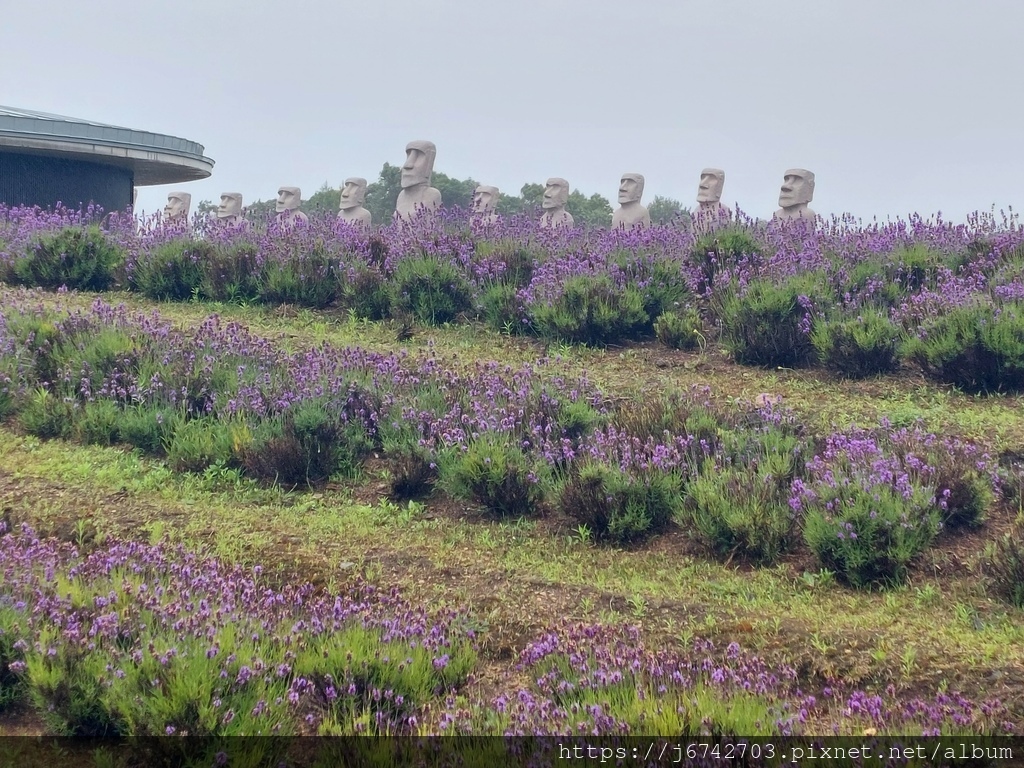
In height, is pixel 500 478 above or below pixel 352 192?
below

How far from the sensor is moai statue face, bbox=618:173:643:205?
18.9 m

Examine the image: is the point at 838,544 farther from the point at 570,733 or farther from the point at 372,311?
the point at 372,311

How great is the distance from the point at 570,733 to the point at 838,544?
2.21 meters

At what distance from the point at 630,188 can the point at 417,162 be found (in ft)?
13.2

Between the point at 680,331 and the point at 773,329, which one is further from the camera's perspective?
the point at 680,331

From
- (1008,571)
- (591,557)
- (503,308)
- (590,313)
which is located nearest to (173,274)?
(503,308)

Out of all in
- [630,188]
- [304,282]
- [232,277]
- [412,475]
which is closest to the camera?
[412,475]

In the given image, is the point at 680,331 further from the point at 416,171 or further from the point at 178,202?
the point at 178,202

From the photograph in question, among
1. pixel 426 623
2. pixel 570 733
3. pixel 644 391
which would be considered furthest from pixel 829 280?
pixel 570 733

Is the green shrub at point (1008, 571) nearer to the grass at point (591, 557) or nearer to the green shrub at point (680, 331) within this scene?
the grass at point (591, 557)

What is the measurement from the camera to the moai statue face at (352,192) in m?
21.2

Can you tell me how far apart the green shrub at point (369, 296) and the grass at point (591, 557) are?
230 cm

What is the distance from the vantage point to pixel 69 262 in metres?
10.7

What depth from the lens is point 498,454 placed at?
214 inches
